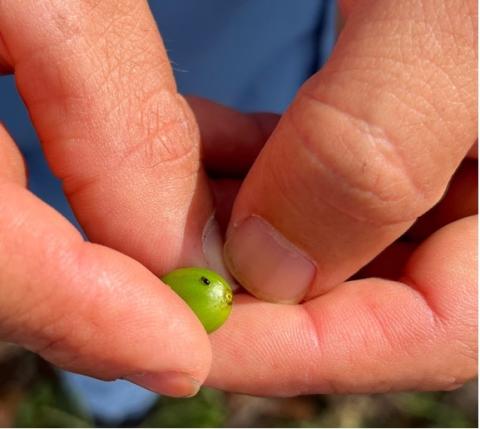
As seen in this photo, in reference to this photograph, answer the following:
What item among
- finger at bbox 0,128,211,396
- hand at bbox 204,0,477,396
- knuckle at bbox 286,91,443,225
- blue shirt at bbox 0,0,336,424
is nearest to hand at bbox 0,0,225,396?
finger at bbox 0,128,211,396

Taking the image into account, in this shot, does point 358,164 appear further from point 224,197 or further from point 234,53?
point 234,53

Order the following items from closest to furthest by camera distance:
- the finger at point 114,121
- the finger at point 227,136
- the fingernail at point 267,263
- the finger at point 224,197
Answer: the finger at point 114,121, the fingernail at point 267,263, the finger at point 224,197, the finger at point 227,136

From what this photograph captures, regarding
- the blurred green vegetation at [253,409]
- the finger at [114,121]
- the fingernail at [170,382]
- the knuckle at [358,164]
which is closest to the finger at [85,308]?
the fingernail at [170,382]

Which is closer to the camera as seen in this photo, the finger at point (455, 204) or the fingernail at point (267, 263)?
the fingernail at point (267, 263)

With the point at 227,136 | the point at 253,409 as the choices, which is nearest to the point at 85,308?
the point at 227,136

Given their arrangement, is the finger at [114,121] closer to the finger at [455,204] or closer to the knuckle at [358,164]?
the knuckle at [358,164]

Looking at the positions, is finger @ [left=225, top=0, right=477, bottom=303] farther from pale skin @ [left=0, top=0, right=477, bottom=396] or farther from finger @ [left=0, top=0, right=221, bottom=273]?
finger @ [left=0, top=0, right=221, bottom=273]

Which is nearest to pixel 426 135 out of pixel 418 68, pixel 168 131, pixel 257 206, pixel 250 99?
pixel 418 68
